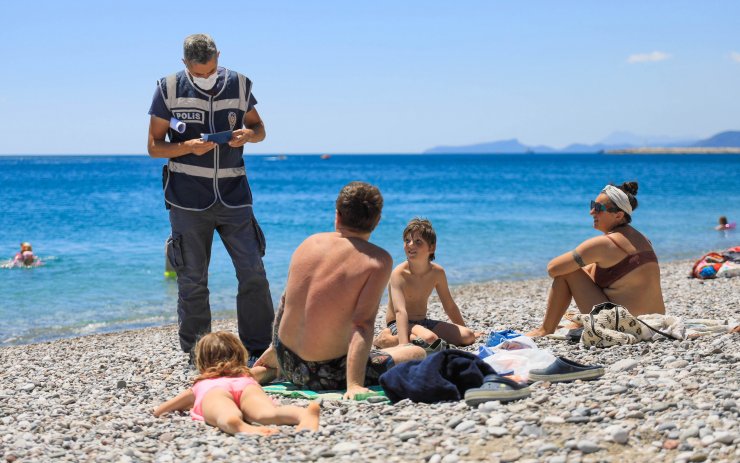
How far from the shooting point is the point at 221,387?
189 inches

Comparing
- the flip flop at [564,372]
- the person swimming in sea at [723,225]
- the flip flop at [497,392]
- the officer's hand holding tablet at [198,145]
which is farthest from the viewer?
the person swimming in sea at [723,225]

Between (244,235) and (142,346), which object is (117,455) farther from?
(142,346)

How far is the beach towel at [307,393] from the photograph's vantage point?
4.95m

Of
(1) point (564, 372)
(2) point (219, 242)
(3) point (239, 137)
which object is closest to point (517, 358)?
(1) point (564, 372)

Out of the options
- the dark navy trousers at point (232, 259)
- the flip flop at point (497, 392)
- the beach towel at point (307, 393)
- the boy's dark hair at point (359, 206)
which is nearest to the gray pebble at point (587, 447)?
the flip flop at point (497, 392)

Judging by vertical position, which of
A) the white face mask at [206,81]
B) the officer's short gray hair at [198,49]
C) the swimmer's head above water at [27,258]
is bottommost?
the swimmer's head above water at [27,258]

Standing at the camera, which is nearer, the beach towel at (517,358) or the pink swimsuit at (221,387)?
the pink swimsuit at (221,387)

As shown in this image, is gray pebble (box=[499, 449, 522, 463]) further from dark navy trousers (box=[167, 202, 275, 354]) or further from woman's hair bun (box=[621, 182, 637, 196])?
woman's hair bun (box=[621, 182, 637, 196])

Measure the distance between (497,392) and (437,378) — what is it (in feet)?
1.28

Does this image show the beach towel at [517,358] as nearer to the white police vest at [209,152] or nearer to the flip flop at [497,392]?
the flip flop at [497,392]

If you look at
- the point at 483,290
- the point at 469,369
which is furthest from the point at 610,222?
the point at 483,290

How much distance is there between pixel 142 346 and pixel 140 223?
21.4m

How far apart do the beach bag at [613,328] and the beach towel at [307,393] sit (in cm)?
192

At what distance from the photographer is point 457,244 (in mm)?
21984
